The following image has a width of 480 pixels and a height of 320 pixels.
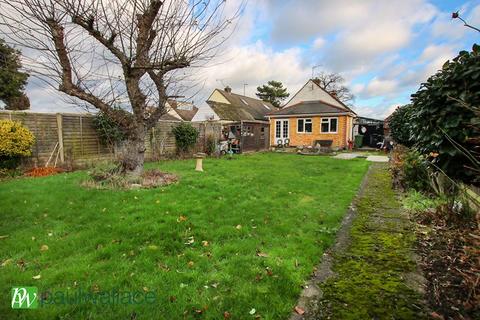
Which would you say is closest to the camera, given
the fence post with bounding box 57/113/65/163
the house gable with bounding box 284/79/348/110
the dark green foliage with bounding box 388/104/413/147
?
the dark green foliage with bounding box 388/104/413/147

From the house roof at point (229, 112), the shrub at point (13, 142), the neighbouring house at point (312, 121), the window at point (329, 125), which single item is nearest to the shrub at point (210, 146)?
the house roof at point (229, 112)

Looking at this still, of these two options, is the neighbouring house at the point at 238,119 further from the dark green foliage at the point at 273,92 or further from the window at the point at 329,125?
the dark green foliage at the point at 273,92

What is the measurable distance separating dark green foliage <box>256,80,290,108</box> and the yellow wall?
86.3ft

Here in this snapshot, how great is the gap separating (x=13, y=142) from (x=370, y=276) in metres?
10.3

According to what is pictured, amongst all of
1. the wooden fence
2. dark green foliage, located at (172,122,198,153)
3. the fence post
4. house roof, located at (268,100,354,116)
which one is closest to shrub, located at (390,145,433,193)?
dark green foliage, located at (172,122,198,153)

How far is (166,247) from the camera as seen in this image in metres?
3.55

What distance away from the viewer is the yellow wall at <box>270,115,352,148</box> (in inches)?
886

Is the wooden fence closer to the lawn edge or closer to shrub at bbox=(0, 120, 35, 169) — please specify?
shrub at bbox=(0, 120, 35, 169)

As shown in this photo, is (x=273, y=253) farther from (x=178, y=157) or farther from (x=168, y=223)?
(x=178, y=157)

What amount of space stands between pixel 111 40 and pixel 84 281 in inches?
219

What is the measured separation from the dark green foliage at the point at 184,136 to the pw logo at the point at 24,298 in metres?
12.5

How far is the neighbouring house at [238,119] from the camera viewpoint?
21.2 metres

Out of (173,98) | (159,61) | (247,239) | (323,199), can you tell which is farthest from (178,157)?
(247,239)

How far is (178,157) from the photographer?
1473 centimetres
